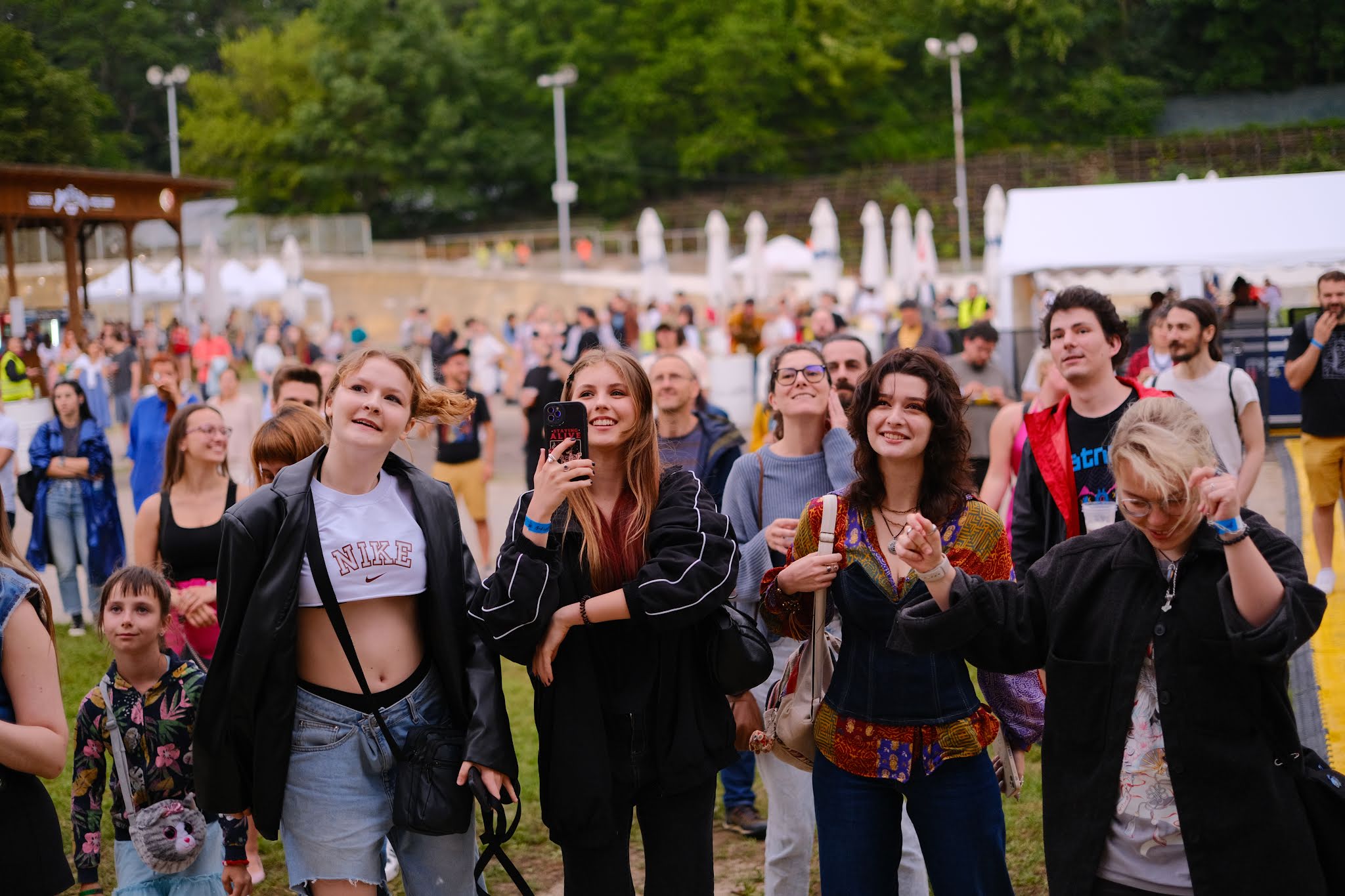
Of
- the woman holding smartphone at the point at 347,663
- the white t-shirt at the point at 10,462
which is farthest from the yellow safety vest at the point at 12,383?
the woman holding smartphone at the point at 347,663

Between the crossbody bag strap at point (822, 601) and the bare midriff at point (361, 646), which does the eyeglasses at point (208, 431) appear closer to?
the bare midriff at point (361, 646)

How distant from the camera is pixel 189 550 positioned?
207 inches

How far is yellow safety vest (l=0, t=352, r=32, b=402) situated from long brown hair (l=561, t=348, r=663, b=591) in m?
13.3

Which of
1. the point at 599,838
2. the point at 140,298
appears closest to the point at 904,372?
the point at 599,838

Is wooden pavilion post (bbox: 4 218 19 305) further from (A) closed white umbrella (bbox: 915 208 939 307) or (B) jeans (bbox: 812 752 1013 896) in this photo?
(B) jeans (bbox: 812 752 1013 896)

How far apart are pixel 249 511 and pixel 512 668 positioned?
5028 millimetres

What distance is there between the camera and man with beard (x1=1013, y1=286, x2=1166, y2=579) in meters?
4.44

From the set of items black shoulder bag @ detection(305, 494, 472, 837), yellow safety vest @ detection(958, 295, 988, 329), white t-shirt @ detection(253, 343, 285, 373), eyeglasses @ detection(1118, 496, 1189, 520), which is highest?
yellow safety vest @ detection(958, 295, 988, 329)

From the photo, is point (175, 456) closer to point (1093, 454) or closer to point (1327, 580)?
point (1093, 454)

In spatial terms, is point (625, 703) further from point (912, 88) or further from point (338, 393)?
point (912, 88)

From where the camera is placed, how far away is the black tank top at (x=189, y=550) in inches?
207

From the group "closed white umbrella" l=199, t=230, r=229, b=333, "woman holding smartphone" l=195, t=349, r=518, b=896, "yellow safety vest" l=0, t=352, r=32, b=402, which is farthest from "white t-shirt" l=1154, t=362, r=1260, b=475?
"closed white umbrella" l=199, t=230, r=229, b=333

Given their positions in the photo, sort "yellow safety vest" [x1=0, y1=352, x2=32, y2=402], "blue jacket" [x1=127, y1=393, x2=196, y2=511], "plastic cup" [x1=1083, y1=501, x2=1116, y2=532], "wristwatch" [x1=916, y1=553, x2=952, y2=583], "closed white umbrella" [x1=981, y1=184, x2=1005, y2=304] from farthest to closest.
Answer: "closed white umbrella" [x1=981, y1=184, x2=1005, y2=304] < "yellow safety vest" [x1=0, y1=352, x2=32, y2=402] < "blue jacket" [x1=127, y1=393, x2=196, y2=511] < "plastic cup" [x1=1083, y1=501, x2=1116, y2=532] < "wristwatch" [x1=916, y1=553, x2=952, y2=583]

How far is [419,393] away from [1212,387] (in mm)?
4302
